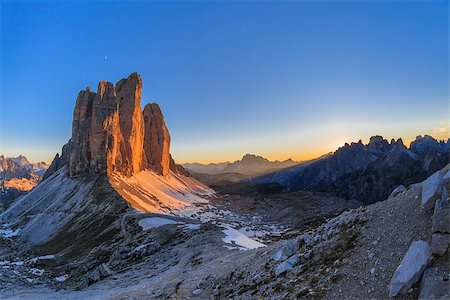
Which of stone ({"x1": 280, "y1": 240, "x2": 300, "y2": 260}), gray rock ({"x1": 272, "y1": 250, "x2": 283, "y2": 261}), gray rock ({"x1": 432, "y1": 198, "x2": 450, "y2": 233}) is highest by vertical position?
gray rock ({"x1": 432, "y1": 198, "x2": 450, "y2": 233})

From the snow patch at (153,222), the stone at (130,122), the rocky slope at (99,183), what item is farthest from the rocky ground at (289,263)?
the stone at (130,122)

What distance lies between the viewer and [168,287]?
26.3 m

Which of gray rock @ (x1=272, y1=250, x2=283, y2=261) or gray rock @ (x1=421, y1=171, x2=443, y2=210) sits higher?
gray rock @ (x1=421, y1=171, x2=443, y2=210)

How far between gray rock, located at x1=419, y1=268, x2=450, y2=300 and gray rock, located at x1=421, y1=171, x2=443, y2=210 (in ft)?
12.4

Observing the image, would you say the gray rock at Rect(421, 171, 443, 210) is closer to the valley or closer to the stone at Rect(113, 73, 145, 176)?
the valley

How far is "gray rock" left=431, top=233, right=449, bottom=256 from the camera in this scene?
40.9 feet

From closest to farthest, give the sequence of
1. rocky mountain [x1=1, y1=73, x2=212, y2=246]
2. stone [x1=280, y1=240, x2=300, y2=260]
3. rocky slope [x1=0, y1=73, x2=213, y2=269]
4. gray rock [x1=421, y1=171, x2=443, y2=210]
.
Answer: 1. gray rock [x1=421, y1=171, x2=443, y2=210]
2. stone [x1=280, y1=240, x2=300, y2=260]
3. rocky slope [x1=0, y1=73, x2=213, y2=269]
4. rocky mountain [x1=1, y1=73, x2=212, y2=246]

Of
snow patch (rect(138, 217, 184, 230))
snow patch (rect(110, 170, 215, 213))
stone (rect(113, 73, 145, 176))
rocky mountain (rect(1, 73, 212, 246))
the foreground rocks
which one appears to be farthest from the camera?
stone (rect(113, 73, 145, 176))

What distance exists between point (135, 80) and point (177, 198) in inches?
2387

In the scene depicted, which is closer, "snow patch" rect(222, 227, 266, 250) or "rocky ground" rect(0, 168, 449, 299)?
"rocky ground" rect(0, 168, 449, 299)

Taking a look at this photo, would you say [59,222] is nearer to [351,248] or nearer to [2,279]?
[2,279]

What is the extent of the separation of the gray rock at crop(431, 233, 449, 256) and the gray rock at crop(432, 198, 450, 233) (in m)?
0.28

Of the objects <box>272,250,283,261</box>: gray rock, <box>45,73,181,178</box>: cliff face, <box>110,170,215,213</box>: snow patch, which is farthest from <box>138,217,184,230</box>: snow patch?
<box>45,73,181,178</box>: cliff face

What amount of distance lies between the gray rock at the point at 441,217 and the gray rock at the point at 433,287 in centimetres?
183
